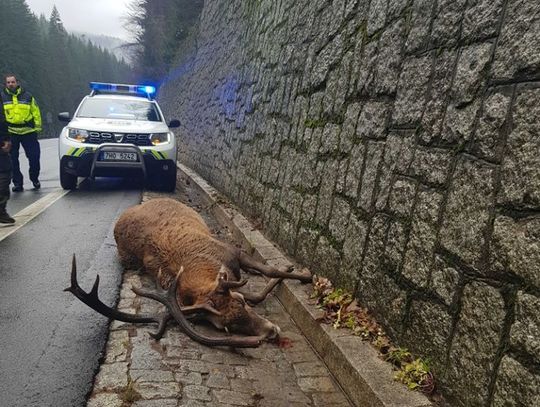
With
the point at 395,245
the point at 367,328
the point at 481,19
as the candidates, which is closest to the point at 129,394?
the point at 367,328

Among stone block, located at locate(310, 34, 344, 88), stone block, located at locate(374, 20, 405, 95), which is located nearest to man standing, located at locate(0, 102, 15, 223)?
stone block, located at locate(310, 34, 344, 88)

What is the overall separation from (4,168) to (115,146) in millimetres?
3053

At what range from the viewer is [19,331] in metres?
3.59

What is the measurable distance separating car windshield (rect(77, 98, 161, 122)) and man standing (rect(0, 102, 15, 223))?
4.04m

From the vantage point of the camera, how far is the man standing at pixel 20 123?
34.2 feet

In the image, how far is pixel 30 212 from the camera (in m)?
7.99

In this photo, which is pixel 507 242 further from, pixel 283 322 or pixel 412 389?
pixel 283 322

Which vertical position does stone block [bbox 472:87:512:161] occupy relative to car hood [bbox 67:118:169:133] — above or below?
above

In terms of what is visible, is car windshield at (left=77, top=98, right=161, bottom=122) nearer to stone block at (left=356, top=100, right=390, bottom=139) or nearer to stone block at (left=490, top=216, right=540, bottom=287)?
stone block at (left=356, top=100, right=390, bottom=139)

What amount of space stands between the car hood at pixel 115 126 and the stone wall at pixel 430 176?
5.56 metres

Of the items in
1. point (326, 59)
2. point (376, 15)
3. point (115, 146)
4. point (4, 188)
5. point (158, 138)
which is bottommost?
point (4, 188)

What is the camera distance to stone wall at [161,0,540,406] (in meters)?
2.17

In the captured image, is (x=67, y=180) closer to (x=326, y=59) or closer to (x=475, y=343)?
(x=326, y=59)

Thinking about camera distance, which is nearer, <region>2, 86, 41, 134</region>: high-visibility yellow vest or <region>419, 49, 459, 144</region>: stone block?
<region>419, 49, 459, 144</region>: stone block
